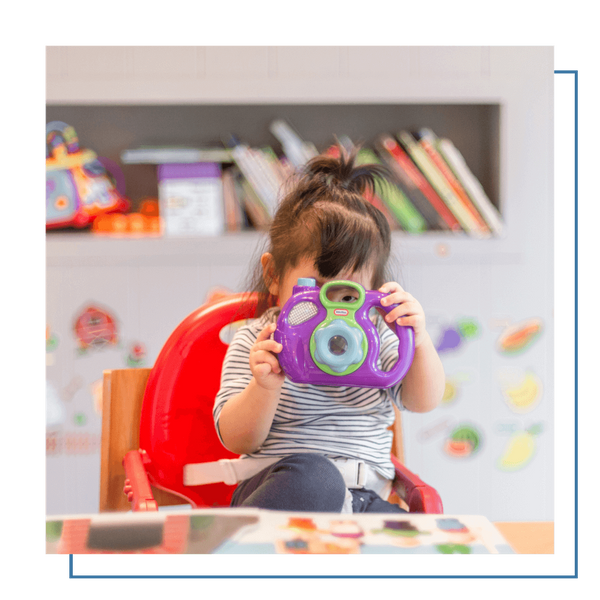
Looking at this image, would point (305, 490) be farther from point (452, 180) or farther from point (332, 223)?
point (452, 180)

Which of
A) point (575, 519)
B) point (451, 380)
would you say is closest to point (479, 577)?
point (575, 519)

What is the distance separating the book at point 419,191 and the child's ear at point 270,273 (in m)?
0.54

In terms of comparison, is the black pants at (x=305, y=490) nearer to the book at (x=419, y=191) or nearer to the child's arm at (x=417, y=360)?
the child's arm at (x=417, y=360)

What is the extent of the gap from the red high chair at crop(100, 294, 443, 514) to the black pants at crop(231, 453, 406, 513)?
0.09 metres

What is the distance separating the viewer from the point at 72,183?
1.12 metres

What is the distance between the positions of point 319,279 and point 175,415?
0.83 ft

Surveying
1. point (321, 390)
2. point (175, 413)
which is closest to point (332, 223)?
point (321, 390)

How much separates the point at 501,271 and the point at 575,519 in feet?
2.11

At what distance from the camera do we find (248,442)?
59 cm

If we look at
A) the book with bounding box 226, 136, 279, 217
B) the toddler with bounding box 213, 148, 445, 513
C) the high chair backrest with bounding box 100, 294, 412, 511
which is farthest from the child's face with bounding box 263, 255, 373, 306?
the book with bounding box 226, 136, 279, 217

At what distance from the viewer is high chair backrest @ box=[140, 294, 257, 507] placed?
682 mm

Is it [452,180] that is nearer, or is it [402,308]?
[402,308]

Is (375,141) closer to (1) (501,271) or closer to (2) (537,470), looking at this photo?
(1) (501,271)

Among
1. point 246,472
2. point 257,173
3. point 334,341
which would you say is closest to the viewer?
point 334,341
